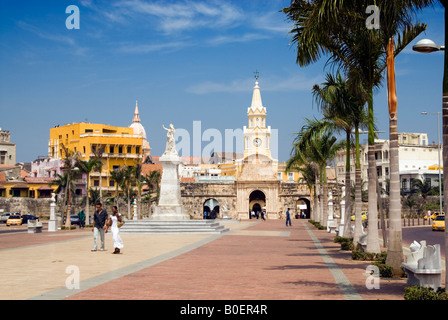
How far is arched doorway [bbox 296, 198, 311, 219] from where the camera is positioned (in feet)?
279

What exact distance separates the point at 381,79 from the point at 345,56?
1.49 metres

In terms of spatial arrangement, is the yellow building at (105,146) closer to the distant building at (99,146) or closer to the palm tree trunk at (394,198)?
the distant building at (99,146)

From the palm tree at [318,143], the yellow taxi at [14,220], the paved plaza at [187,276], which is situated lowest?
the yellow taxi at [14,220]

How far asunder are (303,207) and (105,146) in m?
30.1

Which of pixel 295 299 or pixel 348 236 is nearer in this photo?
pixel 295 299

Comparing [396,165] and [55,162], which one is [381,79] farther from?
[55,162]

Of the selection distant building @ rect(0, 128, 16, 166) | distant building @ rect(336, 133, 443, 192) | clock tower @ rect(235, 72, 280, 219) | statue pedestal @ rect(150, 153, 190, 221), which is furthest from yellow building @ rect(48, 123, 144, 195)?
statue pedestal @ rect(150, 153, 190, 221)

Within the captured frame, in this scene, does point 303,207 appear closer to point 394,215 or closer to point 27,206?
point 27,206

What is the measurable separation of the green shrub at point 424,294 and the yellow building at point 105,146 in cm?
7349

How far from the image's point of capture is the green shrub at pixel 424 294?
8977 mm

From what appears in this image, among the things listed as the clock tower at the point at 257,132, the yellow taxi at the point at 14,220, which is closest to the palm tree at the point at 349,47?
the yellow taxi at the point at 14,220

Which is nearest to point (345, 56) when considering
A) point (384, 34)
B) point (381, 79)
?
point (381, 79)

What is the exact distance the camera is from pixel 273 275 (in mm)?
13258
